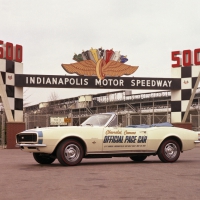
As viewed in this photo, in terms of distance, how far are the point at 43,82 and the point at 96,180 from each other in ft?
60.4

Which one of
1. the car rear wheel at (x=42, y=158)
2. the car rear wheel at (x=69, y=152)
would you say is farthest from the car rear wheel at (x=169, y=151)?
the car rear wheel at (x=42, y=158)

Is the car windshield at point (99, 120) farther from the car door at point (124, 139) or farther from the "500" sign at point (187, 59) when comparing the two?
the "500" sign at point (187, 59)

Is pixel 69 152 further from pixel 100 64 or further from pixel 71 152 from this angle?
pixel 100 64

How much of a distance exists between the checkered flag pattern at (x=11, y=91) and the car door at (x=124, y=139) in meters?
13.8

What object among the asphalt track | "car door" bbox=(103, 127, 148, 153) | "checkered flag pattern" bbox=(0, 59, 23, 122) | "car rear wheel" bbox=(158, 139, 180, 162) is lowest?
the asphalt track

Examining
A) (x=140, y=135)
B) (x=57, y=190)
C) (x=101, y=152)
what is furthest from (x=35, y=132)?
(x=57, y=190)

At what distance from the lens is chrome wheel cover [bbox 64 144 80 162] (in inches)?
435

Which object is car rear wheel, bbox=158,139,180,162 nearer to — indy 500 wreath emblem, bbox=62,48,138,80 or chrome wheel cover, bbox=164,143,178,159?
chrome wheel cover, bbox=164,143,178,159

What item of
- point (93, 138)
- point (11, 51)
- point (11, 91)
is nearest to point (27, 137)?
point (93, 138)

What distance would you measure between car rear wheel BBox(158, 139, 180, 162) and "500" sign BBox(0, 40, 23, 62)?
14.9 m

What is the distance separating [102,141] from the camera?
11.6m

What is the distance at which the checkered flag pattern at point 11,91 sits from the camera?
81.4 ft

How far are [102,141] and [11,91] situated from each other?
14.7m

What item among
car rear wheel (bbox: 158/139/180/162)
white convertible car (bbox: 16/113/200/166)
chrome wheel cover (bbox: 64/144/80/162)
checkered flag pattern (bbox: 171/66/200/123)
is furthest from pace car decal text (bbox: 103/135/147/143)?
checkered flag pattern (bbox: 171/66/200/123)
